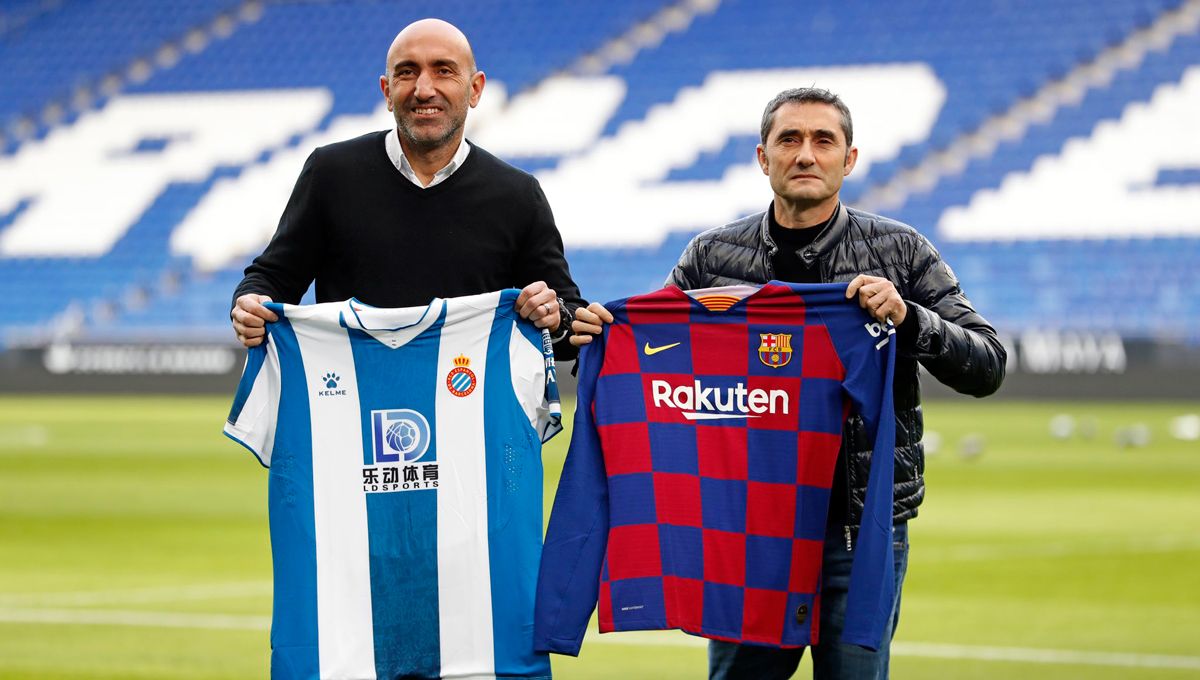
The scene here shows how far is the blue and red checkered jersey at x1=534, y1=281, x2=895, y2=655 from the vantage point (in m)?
3.85

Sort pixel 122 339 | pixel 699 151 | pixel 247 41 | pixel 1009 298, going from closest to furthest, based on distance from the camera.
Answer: pixel 1009 298, pixel 122 339, pixel 699 151, pixel 247 41

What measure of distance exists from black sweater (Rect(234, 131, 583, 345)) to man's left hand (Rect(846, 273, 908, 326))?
86 centimetres

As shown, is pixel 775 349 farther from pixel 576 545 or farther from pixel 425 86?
pixel 425 86

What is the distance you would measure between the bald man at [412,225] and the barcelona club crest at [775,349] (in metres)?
0.54

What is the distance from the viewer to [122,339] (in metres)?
23.3

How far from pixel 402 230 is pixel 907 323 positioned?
1315 millimetres

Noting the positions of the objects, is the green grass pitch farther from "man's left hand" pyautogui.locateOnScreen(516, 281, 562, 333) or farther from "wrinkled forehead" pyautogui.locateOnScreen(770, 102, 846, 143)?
"wrinkled forehead" pyautogui.locateOnScreen(770, 102, 846, 143)

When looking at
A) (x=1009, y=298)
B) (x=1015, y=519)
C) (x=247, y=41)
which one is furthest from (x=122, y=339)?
(x=1015, y=519)

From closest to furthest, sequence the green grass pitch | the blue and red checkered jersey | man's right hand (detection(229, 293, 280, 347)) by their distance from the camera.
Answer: the blue and red checkered jersey, man's right hand (detection(229, 293, 280, 347)), the green grass pitch

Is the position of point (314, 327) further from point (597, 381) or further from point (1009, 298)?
Answer: point (1009, 298)

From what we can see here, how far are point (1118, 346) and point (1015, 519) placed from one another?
918 cm

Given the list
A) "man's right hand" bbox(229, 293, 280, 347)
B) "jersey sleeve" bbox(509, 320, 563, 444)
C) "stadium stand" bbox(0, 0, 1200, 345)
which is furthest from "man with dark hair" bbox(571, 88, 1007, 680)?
"stadium stand" bbox(0, 0, 1200, 345)

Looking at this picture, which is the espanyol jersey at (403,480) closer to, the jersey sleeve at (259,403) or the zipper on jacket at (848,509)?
the jersey sleeve at (259,403)

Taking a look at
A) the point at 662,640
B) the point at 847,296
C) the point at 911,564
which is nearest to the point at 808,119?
the point at 847,296
